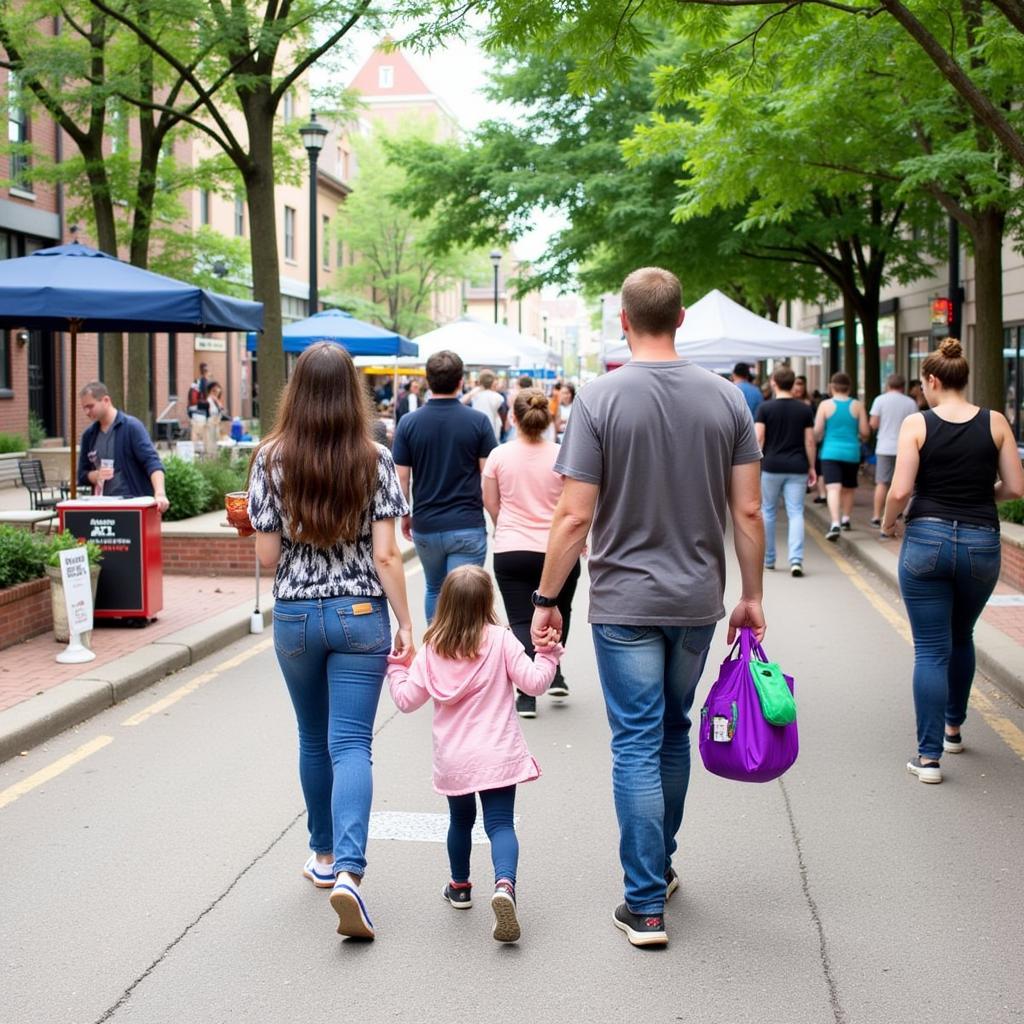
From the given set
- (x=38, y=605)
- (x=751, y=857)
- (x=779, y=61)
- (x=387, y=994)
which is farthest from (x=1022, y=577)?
(x=387, y=994)

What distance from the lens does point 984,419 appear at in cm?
610

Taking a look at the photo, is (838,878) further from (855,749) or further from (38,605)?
(38,605)

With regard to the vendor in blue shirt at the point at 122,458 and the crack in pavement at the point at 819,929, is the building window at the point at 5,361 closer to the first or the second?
the vendor in blue shirt at the point at 122,458

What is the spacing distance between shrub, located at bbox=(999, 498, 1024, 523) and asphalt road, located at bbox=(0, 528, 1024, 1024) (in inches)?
221

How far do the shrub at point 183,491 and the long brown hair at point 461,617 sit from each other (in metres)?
9.89

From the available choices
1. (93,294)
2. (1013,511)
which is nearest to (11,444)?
(93,294)

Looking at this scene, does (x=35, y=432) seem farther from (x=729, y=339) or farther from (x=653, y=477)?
(x=653, y=477)

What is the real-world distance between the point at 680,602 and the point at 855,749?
3023mm

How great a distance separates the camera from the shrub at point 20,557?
8.96 metres

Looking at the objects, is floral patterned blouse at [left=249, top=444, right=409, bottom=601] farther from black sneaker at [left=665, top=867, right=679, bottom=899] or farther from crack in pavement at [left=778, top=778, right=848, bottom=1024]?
crack in pavement at [left=778, top=778, right=848, bottom=1024]

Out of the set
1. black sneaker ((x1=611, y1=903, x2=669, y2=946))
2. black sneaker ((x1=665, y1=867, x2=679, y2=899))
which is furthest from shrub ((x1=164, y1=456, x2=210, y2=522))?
black sneaker ((x1=611, y1=903, x2=669, y2=946))

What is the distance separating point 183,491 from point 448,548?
7073 millimetres

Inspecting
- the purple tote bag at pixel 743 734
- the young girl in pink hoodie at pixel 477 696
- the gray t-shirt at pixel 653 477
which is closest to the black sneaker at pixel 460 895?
the young girl in pink hoodie at pixel 477 696

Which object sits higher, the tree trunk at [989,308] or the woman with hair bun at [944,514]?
the tree trunk at [989,308]
